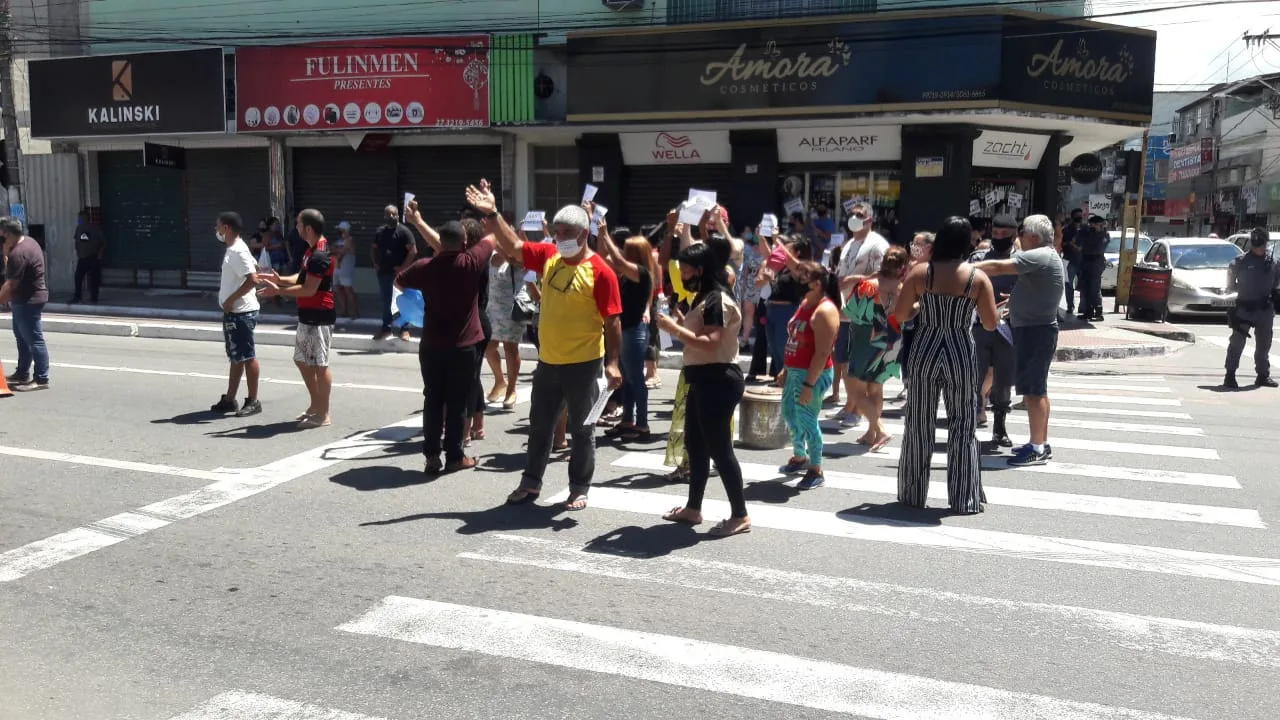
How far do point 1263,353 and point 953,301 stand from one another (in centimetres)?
812

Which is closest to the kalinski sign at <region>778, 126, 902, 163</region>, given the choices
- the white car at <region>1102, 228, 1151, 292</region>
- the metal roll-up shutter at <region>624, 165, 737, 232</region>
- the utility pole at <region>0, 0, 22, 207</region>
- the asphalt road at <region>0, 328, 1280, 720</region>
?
the metal roll-up shutter at <region>624, 165, 737, 232</region>

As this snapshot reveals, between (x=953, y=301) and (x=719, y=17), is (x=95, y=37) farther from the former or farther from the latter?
(x=953, y=301)

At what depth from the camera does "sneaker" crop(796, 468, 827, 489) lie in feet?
25.1

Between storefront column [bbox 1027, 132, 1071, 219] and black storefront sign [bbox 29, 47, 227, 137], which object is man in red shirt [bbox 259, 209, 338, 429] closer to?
black storefront sign [bbox 29, 47, 227, 137]

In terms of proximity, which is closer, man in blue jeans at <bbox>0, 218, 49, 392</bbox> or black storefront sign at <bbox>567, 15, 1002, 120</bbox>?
man in blue jeans at <bbox>0, 218, 49, 392</bbox>

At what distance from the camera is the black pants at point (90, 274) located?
21938mm

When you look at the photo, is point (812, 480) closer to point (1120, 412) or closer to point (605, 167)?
point (1120, 412)

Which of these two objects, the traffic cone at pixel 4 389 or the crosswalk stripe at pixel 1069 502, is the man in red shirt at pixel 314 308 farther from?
the traffic cone at pixel 4 389

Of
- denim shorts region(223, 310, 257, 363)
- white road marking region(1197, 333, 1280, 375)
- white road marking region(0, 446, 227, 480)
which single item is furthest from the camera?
white road marking region(1197, 333, 1280, 375)

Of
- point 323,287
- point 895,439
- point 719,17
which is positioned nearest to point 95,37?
point 719,17

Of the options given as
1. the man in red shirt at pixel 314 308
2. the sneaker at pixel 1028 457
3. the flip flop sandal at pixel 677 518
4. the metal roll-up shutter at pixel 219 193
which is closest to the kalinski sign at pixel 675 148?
the metal roll-up shutter at pixel 219 193

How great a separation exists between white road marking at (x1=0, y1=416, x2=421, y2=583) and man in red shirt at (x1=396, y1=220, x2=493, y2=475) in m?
1.04

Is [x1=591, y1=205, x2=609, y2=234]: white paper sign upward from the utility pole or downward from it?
downward

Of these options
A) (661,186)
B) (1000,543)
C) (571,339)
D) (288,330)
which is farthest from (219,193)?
(1000,543)
